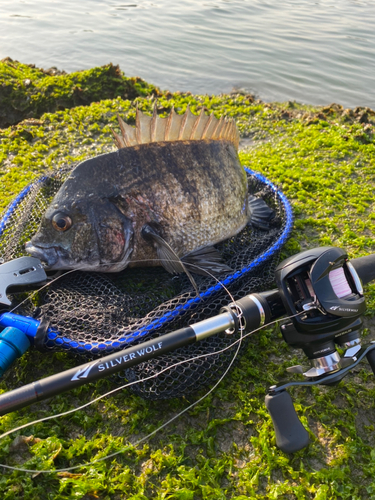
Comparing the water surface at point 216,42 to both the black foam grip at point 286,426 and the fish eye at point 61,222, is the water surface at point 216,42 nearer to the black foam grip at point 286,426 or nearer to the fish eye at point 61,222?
the fish eye at point 61,222

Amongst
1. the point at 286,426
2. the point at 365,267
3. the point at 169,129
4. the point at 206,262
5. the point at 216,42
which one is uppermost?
the point at 216,42

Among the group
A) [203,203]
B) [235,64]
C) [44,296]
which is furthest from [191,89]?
[44,296]

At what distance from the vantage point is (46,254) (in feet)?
9.54

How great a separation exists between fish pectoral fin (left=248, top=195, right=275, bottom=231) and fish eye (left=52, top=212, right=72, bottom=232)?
5.58 feet

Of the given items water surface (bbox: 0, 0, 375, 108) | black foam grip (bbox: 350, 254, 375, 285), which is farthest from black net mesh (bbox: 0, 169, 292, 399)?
water surface (bbox: 0, 0, 375, 108)

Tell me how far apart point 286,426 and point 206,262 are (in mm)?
1367

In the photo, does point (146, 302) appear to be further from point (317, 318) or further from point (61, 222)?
point (317, 318)

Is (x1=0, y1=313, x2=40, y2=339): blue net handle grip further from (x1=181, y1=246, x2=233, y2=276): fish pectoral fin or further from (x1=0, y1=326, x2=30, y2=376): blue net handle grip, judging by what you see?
(x1=181, y1=246, x2=233, y2=276): fish pectoral fin

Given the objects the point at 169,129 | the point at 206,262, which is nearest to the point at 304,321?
the point at 206,262

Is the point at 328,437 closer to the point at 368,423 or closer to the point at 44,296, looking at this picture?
the point at 368,423

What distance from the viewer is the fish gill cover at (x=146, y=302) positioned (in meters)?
2.37

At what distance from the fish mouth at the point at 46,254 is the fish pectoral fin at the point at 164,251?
67 cm

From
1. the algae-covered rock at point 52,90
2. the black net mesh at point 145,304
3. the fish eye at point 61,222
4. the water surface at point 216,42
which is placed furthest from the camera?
the water surface at point 216,42

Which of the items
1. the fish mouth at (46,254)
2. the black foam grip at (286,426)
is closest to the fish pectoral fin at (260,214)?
the fish mouth at (46,254)
